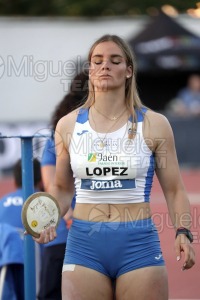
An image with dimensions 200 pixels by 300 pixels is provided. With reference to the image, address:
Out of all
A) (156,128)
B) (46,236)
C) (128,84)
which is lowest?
(46,236)

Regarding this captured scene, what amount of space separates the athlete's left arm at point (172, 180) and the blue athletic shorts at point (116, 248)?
0.47ft

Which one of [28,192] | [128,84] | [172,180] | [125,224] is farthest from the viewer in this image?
[28,192]

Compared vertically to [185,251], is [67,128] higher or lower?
higher

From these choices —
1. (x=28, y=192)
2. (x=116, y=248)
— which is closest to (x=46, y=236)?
(x=116, y=248)

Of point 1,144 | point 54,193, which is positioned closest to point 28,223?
point 54,193

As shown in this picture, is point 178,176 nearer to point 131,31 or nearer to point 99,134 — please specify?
point 99,134

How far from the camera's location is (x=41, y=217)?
4.28m

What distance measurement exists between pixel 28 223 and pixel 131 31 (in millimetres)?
16823

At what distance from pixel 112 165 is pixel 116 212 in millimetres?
236

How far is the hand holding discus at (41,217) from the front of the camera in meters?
4.26

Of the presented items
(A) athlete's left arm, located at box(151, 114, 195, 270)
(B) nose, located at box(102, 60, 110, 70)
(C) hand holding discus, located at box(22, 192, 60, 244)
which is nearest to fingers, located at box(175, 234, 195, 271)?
(A) athlete's left arm, located at box(151, 114, 195, 270)

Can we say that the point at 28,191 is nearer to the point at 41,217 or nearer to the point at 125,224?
the point at 41,217

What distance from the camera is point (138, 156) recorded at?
4.28m

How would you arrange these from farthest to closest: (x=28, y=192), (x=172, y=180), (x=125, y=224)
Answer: (x=28, y=192) → (x=172, y=180) → (x=125, y=224)
